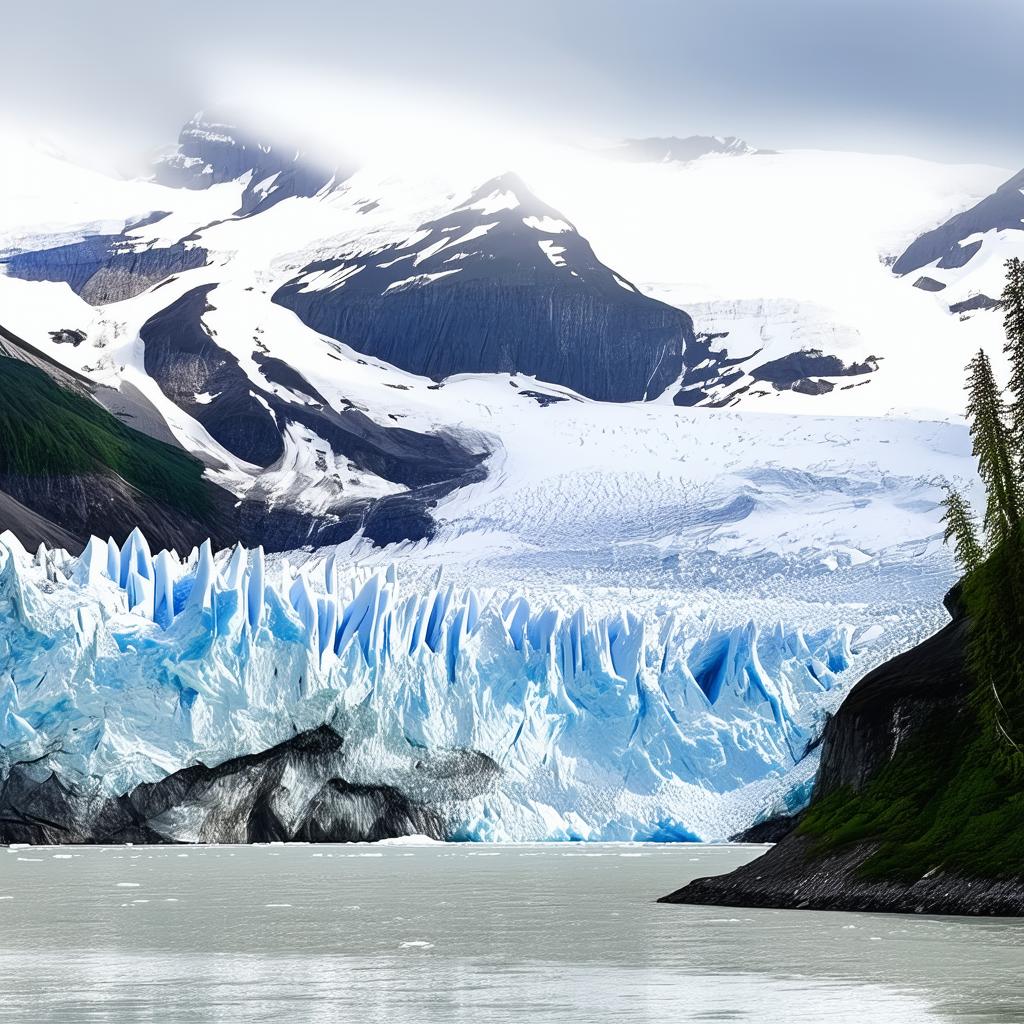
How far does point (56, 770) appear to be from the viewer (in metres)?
37.4

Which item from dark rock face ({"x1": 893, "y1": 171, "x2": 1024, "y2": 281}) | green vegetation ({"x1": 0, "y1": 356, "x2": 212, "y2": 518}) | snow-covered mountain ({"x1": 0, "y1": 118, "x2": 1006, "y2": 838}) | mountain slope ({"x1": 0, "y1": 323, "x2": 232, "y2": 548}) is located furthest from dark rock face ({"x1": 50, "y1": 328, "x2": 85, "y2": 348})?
dark rock face ({"x1": 893, "y1": 171, "x2": 1024, "y2": 281})

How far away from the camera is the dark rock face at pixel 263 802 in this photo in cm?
3788

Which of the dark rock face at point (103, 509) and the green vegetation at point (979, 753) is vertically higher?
the dark rock face at point (103, 509)

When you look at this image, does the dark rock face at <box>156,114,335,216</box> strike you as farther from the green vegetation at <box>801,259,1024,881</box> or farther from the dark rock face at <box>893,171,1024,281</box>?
the green vegetation at <box>801,259,1024,881</box>

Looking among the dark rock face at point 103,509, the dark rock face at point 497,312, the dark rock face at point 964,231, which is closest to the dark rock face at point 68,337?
the dark rock face at point 497,312

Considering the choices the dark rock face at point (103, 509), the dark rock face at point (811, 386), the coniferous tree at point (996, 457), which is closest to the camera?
the coniferous tree at point (996, 457)

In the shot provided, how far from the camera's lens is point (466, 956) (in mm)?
15250

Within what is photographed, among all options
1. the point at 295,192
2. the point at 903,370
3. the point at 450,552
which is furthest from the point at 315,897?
the point at 295,192

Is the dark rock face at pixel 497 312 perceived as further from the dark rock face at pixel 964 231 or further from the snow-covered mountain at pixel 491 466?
the dark rock face at pixel 964 231

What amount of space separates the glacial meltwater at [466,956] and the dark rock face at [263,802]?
35.2ft

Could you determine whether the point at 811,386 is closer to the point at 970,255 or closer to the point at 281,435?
the point at 281,435

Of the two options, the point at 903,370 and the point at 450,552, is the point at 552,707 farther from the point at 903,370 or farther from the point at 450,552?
the point at 903,370

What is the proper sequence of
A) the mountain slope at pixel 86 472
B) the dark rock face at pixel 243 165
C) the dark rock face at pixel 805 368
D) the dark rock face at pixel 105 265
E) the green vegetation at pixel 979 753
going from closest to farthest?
the green vegetation at pixel 979 753 < the mountain slope at pixel 86 472 < the dark rock face at pixel 805 368 < the dark rock face at pixel 105 265 < the dark rock face at pixel 243 165

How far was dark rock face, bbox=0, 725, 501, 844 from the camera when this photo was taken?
37.9 m
